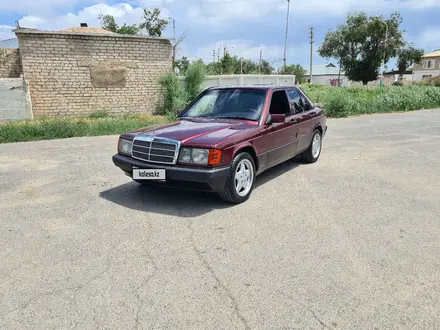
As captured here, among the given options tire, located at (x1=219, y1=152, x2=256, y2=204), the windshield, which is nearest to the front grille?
tire, located at (x1=219, y1=152, x2=256, y2=204)

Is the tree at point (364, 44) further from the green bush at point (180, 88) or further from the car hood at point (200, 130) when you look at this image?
the car hood at point (200, 130)

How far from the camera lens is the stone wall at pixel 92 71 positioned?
13.1m

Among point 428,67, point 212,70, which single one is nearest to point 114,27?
point 212,70

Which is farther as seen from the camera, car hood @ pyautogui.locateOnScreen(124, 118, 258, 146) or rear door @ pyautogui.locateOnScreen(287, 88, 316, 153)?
rear door @ pyautogui.locateOnScreen(287, 88, 316, 153)

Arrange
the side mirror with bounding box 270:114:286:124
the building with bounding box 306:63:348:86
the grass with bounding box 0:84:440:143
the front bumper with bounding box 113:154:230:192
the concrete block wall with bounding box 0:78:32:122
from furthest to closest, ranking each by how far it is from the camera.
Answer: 1. the building with bounding box 306:63:348:86
2. the concrete block wall with bounding box 0:78:32:122
3. the grass with bounding box 0:84:440:143
4. the side mirror with bounding box 270:114:286:124
5. the front bumper with bounding box 113:154:230:192

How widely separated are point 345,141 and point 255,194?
5.66m

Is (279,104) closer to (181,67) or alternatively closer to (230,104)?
(230,104)

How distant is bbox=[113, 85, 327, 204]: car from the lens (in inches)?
171

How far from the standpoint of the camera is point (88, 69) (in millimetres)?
13883

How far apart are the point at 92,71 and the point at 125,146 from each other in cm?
1023

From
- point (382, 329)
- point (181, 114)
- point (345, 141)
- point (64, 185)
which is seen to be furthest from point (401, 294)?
point (345, 141)

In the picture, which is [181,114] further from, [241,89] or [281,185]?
[281,185]

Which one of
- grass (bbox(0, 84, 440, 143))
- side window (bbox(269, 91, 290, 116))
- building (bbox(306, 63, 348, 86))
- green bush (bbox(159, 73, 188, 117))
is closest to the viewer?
side window (bbox(269, 91, 290, 116))

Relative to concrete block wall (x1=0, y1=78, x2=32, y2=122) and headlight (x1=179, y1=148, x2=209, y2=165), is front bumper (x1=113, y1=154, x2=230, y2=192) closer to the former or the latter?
headlight (x1=179, y1=148, x2=209, y2=165)
